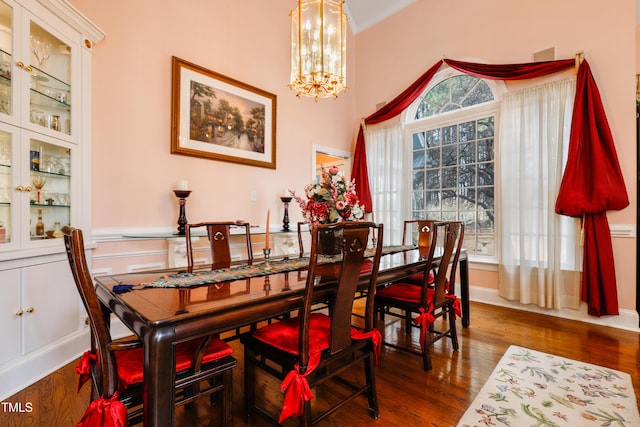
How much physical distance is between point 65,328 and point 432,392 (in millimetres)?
2721

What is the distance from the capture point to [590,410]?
5.66ft

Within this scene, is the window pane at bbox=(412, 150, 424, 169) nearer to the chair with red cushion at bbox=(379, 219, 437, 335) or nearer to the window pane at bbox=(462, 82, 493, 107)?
the window pane at bbox=(462, 82, 493, 107)

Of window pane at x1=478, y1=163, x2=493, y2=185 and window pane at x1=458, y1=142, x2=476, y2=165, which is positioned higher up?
window pane at x1=458, y1=142, x2=476, y2=165

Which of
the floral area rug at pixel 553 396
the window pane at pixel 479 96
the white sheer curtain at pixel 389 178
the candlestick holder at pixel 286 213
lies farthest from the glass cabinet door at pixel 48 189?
the window pane at pixel 479 96

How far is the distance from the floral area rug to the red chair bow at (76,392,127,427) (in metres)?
1.60

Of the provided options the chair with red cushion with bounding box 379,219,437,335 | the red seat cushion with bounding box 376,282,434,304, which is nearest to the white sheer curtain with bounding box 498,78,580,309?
the chair with red cushion with bounding box 379,219,437,335

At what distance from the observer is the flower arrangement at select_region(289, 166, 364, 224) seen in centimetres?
218

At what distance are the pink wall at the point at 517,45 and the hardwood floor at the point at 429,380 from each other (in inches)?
32.6

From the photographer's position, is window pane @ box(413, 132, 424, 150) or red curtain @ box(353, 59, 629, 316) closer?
red curtain @ box(353, 59, 629, 316)

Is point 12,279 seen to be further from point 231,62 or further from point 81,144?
point 231,62

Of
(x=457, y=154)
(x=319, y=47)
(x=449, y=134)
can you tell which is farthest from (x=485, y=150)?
(x=319, y=47)

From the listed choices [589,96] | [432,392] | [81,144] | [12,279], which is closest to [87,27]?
[81,144]

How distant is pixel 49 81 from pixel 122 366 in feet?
7.52

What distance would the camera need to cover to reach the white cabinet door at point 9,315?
190cm
